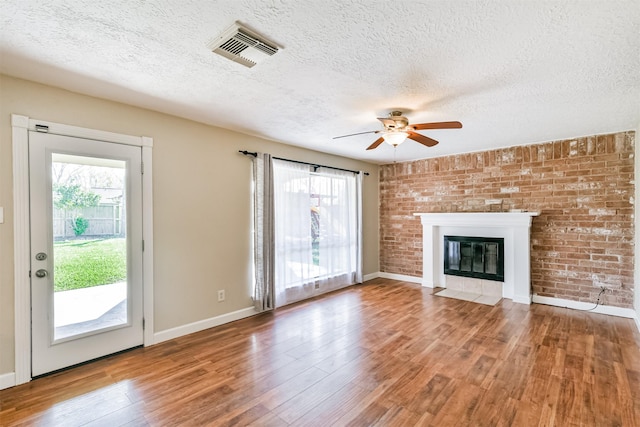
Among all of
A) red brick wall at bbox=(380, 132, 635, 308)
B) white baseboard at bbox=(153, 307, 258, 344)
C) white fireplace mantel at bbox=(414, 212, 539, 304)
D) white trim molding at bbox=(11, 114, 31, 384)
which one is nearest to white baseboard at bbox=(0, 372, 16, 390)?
white trim molding at bbox=(11, 114, 31, 384)

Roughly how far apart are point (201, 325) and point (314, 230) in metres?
2.23

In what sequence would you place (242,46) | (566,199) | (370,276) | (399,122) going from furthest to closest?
1. (370,276)
2. (566,199)
3. (399,122)
4. (242,46)

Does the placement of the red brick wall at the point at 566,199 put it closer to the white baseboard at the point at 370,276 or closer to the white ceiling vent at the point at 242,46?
the white baseboard at the point at 370,276

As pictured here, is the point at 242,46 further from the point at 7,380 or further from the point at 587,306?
the point at 587,306

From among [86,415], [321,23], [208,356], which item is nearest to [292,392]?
[208,356]

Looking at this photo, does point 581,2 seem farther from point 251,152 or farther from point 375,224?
point 375,224

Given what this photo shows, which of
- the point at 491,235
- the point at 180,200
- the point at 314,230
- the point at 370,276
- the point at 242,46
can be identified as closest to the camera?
the point at 242,46

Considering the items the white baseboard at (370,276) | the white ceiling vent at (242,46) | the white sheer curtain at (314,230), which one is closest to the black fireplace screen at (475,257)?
the white baseboard at (370,276)

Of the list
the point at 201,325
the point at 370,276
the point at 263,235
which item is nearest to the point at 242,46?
the point at 263,235

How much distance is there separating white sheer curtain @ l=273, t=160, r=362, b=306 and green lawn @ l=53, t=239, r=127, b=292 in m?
1.92

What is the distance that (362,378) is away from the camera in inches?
97.3

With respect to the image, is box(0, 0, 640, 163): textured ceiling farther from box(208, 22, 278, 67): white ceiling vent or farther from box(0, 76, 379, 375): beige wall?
box(0, 76, 379, 375): beige wall

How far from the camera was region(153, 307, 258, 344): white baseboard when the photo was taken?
10.6ft

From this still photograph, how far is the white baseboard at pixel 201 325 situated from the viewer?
3.22 m
